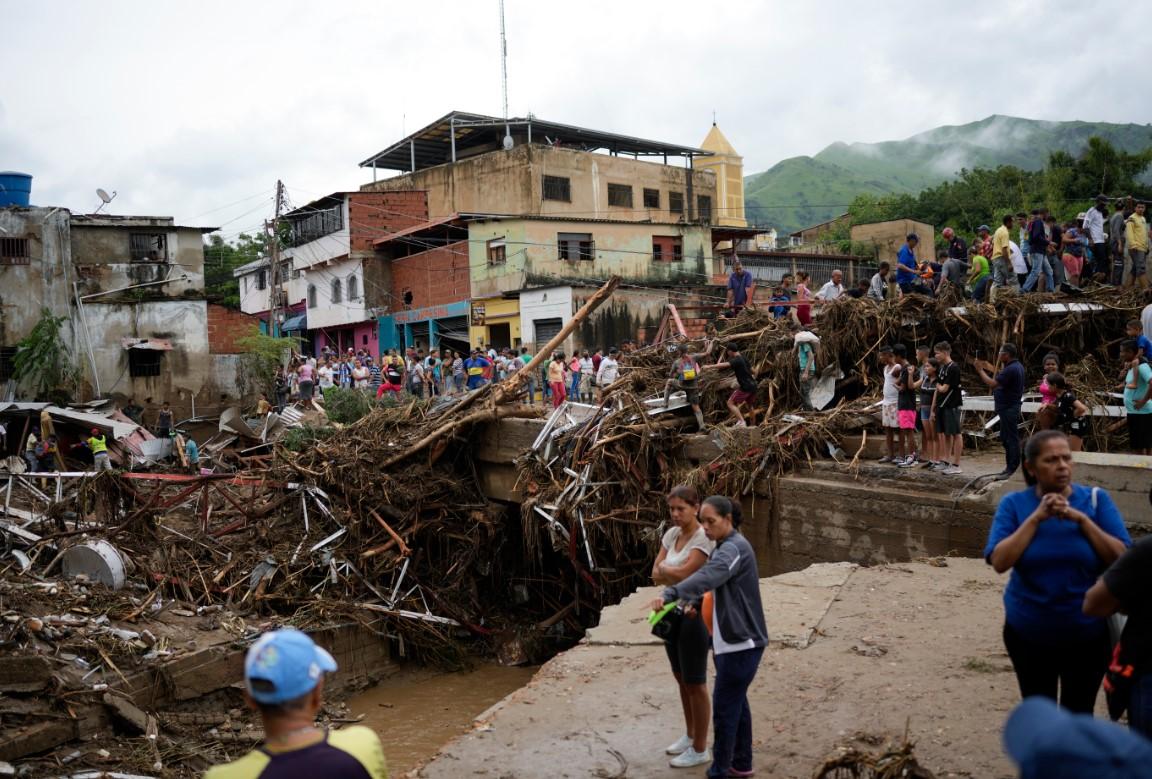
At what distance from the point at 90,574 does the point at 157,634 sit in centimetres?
204

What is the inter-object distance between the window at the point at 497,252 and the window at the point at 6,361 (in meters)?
15.1

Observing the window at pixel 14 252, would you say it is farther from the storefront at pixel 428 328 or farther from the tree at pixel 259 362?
the storefront at pixel 428 328

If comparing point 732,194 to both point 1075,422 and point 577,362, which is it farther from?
point 1075,422

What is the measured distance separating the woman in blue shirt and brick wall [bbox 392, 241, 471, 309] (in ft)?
96.5

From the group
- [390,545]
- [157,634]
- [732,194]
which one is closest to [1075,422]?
[390,545]

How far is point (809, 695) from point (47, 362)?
27.4 meters

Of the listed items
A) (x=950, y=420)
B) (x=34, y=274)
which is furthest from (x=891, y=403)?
(x=34, y=274)

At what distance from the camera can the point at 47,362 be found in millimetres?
26703

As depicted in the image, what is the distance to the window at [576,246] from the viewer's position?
3144 centimetres

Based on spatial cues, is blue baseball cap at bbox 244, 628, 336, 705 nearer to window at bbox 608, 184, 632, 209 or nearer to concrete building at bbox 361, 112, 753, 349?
concrete building at bbox 361, 112, 753, 349

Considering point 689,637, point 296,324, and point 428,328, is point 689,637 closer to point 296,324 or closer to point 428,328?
point 428,328

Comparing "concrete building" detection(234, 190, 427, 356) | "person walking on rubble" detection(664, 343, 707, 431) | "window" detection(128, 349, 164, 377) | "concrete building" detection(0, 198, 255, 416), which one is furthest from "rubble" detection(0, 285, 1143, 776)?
"concrete building" detection(234, 190, 427, 356)

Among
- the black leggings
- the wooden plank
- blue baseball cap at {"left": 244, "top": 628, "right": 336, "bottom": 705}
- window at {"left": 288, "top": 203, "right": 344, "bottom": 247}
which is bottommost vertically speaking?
the wooden plank

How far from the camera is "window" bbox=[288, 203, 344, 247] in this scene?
37.6 metres
